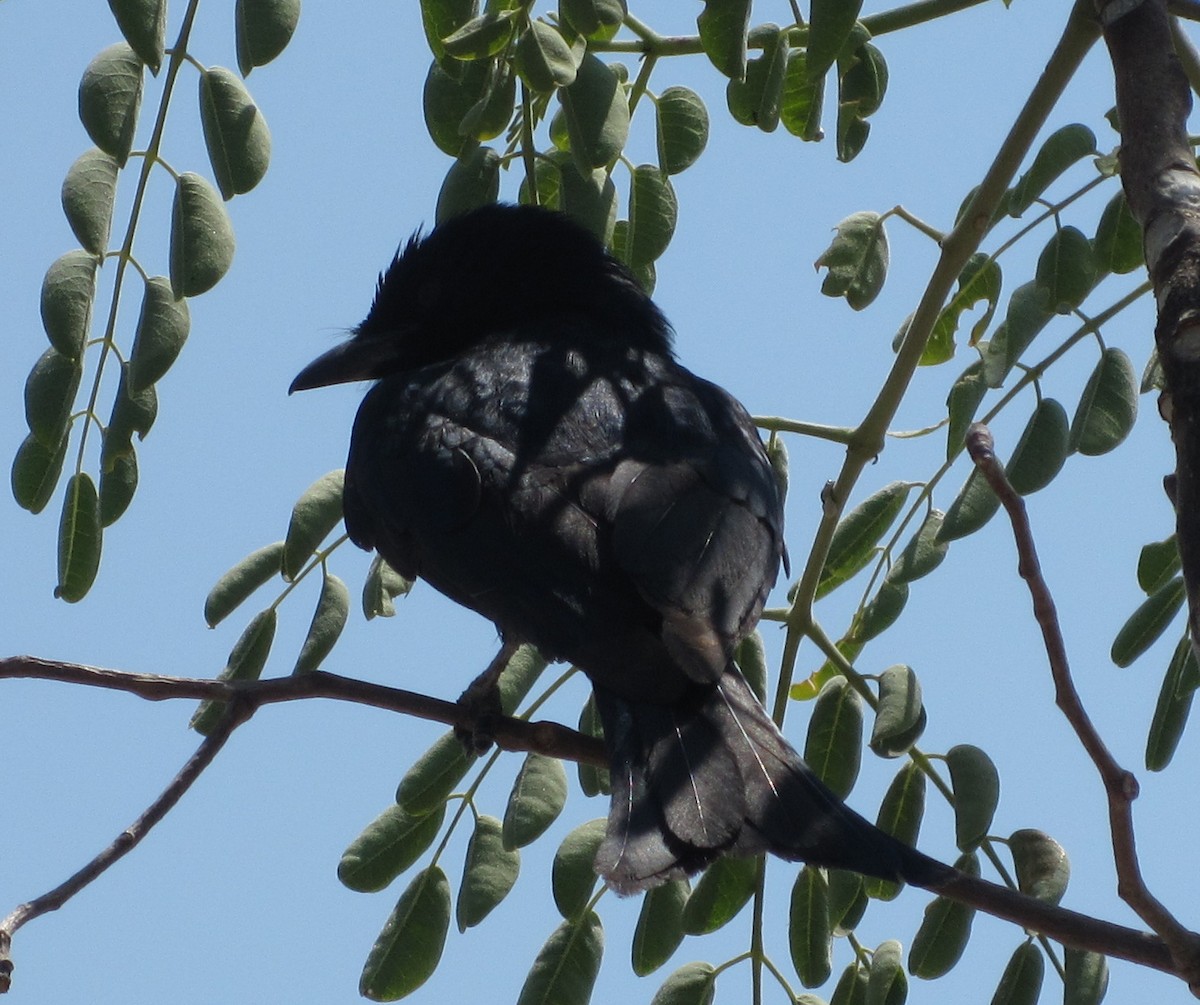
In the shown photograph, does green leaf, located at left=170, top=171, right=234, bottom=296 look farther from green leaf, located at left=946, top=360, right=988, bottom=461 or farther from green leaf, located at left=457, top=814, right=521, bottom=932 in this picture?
green leaf, located at left=946, top=360, right=988, bottom=461

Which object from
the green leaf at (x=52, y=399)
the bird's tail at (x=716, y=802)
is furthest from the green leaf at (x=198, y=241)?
the bird's tail at (x=716, y=802)

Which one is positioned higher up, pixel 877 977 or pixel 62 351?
pixel 62 351

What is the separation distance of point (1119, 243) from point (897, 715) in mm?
1220

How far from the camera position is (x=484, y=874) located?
3.81m

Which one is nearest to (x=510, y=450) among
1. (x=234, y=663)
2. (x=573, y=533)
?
(x=573, y=533)

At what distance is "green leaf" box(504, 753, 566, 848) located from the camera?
12.1 feet

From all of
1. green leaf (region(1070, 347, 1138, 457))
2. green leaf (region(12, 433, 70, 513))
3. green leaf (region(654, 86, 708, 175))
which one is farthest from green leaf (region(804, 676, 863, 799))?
green leaf (region(12, 433, 70, 513))

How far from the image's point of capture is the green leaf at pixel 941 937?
3.53 meters

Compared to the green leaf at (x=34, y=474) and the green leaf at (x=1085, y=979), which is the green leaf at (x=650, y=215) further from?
the green leaf at (x=1085, y=979)

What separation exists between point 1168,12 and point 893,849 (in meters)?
1.65

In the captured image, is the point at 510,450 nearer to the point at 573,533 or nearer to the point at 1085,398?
the point at 573,533

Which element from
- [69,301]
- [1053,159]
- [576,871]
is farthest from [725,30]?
[576,871]

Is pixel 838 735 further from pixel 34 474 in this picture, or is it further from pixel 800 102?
pixel 34 474

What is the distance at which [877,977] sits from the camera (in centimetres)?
362
